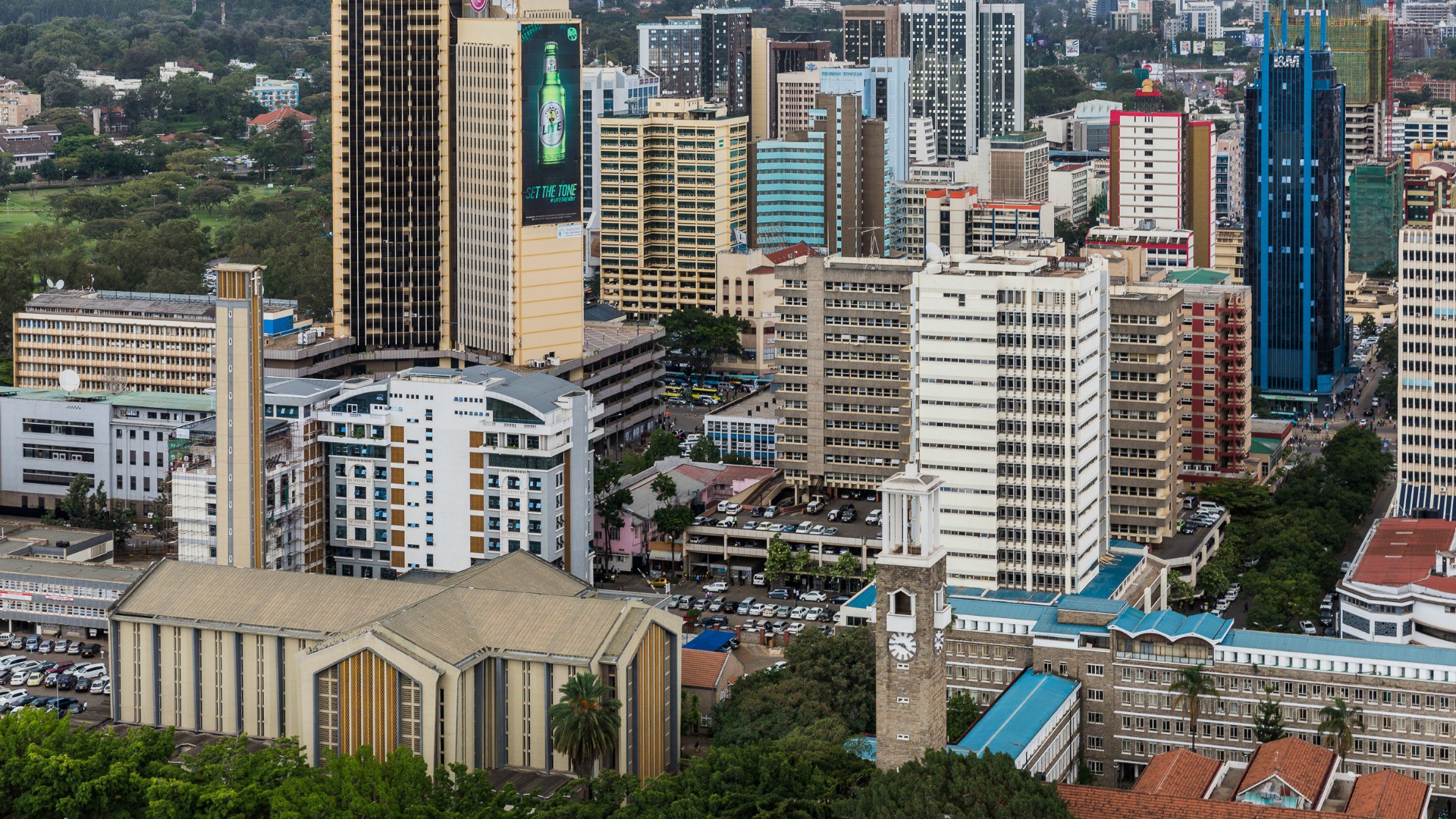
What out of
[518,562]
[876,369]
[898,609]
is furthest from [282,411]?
[898,609]

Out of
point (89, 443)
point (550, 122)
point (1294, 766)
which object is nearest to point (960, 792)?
point (1294, 766)

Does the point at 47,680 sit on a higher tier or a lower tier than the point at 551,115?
lower

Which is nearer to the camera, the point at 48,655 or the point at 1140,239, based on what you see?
the point at 48,655

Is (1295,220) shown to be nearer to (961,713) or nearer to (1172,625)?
(1172,625)

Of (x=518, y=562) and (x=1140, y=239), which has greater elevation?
(x=1140, y=239)

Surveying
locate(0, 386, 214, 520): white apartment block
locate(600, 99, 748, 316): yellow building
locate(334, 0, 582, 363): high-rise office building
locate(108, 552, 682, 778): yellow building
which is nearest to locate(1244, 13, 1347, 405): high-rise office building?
locate(600, 99, 748, 316): yellow building

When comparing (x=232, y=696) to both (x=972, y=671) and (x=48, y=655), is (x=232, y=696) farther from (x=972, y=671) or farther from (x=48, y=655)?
(x=972, y=671)
